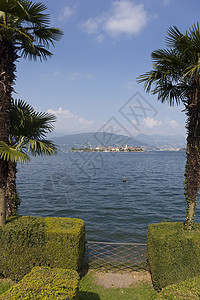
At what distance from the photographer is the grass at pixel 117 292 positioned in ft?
22.1

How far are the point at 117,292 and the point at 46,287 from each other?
3.69 metres

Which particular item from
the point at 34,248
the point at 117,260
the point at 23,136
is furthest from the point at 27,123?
the point at 117,260

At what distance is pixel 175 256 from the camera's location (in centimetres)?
648

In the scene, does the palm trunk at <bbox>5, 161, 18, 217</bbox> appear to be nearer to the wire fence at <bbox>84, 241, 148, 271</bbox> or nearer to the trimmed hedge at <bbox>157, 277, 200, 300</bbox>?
the wire fence at <bbox>84, 241, 148, 271</bbox>

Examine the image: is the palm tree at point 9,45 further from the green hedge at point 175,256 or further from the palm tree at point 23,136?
the green hedge at point 175,256

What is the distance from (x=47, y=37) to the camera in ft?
28.6

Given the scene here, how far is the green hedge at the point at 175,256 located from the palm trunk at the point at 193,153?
3.05ft

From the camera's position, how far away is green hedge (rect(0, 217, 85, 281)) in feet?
22.9

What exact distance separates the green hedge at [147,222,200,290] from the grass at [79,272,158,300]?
0.46 metres

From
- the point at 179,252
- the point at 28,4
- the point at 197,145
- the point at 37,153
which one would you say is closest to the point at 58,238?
the point at 37,153

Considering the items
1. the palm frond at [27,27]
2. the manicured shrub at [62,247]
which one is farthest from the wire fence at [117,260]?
the palm frond at [27,27]

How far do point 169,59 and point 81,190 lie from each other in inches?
1091

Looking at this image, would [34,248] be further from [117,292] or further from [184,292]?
[184,292]

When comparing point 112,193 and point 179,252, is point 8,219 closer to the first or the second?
point 179,252
